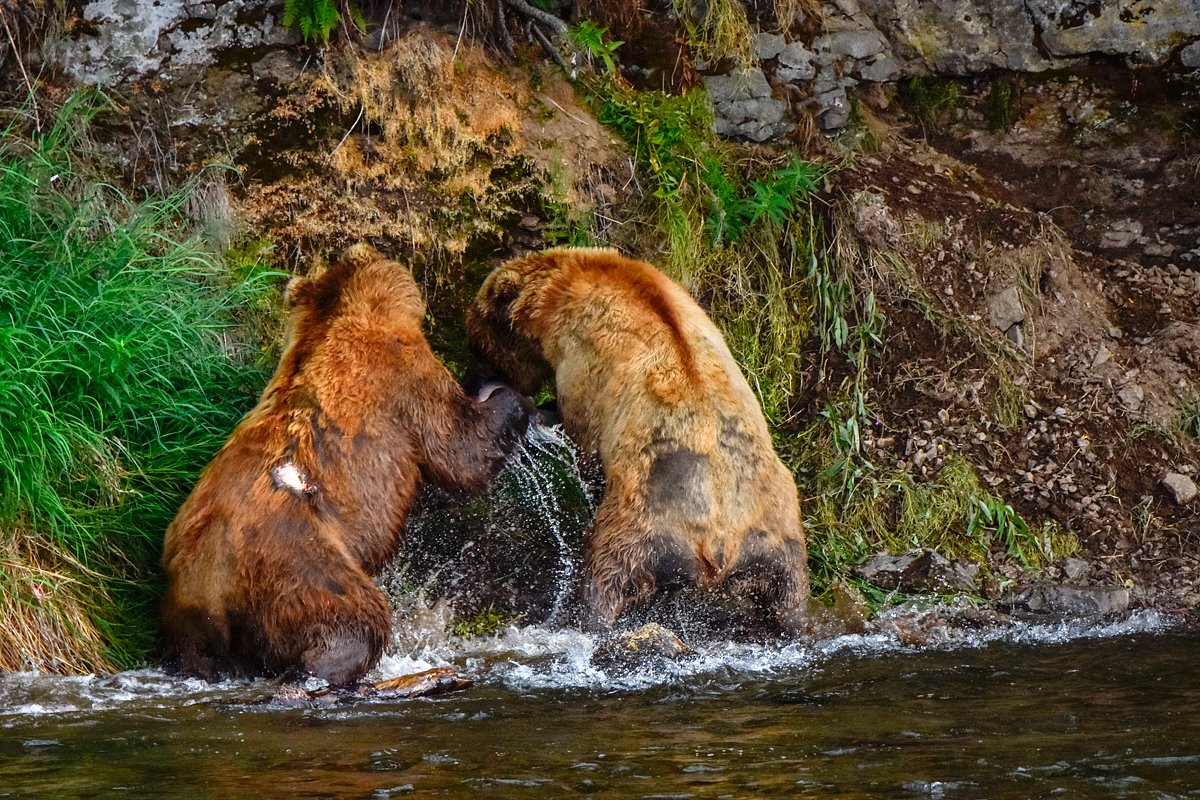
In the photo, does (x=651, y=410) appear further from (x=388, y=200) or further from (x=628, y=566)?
(x=388, y=200)

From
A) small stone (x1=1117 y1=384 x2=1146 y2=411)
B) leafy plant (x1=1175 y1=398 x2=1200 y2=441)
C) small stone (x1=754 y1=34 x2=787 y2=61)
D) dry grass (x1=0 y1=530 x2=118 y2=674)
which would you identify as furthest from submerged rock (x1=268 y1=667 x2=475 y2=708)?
small stone (x1=754 y1=34 x2=787 y2=61)

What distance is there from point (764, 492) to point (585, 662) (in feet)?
3.38

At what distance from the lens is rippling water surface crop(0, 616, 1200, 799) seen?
148 inches

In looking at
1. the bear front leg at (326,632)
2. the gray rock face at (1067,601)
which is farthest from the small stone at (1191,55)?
the bear front leg at (326,632)

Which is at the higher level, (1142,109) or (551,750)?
(1142,109)

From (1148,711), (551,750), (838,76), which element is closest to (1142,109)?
(838,76)

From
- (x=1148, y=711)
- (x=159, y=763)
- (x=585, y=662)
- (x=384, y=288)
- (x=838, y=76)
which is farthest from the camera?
(x=838, y=76)

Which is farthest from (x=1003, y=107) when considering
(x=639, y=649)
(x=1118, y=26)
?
(x=639, y=649)

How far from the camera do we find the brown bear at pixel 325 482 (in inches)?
204

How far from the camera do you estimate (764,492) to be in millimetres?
5586

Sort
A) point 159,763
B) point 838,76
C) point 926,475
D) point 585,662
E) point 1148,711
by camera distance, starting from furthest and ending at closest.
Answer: point 838,76, point 926,475, point 585,662, point 1148,711, point 159,763

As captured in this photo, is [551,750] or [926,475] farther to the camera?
[926,475]

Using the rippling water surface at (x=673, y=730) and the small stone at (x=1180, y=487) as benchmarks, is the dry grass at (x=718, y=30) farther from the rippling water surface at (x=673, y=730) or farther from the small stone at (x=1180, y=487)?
the rippling water surface at (x=673, y=730)

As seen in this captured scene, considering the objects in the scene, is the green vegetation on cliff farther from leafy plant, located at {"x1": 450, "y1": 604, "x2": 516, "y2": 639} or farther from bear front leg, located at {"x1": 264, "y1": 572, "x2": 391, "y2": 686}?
leafy plant, located at {"x1": 450, "y1": 604, "x2": 516, "y2": 639}
